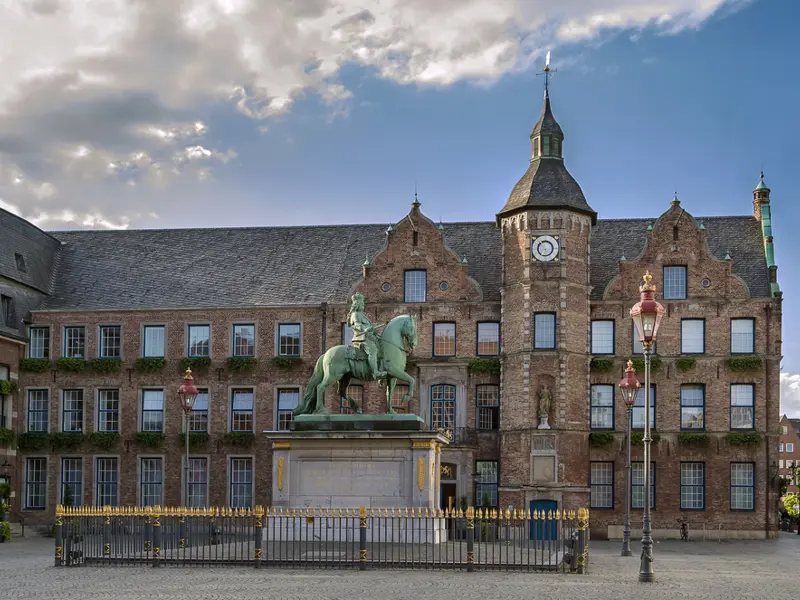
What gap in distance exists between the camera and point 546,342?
47.2m

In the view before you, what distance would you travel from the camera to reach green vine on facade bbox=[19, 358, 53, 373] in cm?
5072

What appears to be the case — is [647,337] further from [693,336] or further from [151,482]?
[151,482]

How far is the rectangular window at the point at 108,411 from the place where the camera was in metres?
50.7

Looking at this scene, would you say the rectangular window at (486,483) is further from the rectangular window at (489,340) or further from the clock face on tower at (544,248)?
the clock face on tower at (544,248)

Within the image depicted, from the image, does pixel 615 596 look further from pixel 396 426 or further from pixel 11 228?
pixel 11 228

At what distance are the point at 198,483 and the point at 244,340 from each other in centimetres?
631

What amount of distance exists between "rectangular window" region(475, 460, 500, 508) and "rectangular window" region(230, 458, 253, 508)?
372 inches

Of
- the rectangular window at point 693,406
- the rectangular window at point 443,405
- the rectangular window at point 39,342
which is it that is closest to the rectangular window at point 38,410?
the rectangular window at point 39,342

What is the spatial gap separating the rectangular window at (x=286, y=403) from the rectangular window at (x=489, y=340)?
314 inches

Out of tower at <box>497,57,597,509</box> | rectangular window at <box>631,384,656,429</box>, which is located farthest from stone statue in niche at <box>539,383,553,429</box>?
rectangular window at <box>631,384,656,429</box>

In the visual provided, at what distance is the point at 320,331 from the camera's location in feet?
163

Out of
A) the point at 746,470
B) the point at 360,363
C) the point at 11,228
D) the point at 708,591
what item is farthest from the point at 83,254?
the point at 708,591

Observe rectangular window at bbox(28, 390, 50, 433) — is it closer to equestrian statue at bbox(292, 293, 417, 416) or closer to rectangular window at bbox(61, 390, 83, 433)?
rectangular window at bbox(61, 390, 83, 433)

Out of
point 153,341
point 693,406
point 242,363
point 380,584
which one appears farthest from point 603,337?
point 380,584
